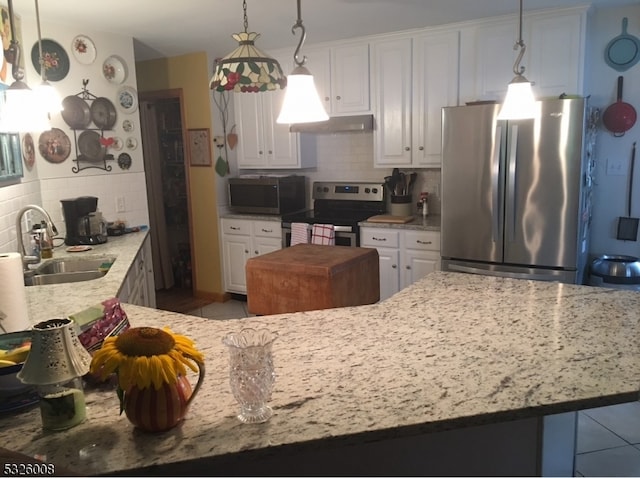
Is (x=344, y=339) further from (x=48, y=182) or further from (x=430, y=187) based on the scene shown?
(x=430, y=187)

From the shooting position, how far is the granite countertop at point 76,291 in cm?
208

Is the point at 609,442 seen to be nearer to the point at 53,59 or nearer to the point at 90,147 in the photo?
the point at 90,147

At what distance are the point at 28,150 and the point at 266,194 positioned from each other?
2.06 meters

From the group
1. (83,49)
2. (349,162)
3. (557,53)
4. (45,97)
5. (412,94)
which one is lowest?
(349,162)

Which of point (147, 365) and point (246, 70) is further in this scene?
point (246, 70)

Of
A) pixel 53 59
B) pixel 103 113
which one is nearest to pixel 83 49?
pixel 53 59

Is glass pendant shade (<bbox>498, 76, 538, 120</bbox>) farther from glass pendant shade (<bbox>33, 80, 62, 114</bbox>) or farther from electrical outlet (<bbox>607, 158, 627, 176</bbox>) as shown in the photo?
electrical outlet (<bbox>607, 158, 627, 176</bbox>)

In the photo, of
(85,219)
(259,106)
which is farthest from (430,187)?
(85,219)

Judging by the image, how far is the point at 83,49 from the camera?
3912mm

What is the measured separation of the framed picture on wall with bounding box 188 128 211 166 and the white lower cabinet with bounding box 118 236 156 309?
1281mm

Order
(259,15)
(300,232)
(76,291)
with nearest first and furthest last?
(76,291)
(259,15)
(300,232)

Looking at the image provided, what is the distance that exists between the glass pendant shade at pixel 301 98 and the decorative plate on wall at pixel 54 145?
2628 mm

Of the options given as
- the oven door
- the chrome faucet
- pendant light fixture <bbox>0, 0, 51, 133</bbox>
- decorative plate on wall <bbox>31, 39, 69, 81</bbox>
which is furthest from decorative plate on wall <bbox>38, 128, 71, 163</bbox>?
the oven door

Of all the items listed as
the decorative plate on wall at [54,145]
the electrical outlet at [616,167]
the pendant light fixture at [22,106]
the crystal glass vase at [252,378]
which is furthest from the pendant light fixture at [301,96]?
the electrical outlet at [616,167]
